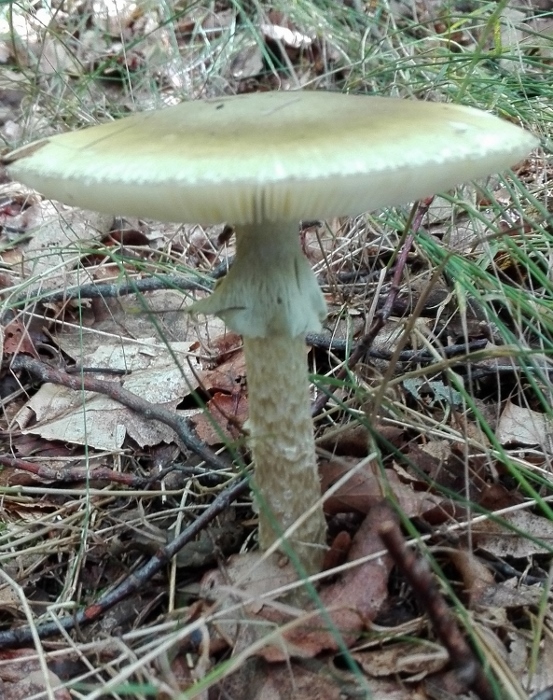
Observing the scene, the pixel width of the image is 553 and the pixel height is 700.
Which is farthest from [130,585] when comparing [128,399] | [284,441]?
[128,399]

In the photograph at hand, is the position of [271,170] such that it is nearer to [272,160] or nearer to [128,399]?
[272,160]

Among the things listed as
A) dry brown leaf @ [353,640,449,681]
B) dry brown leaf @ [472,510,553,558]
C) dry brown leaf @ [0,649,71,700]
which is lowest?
dry brown leaf @ [0,649,71,700]

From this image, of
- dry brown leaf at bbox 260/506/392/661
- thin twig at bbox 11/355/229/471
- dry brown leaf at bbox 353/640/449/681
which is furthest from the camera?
thin twig at bbox 11/355/229/471

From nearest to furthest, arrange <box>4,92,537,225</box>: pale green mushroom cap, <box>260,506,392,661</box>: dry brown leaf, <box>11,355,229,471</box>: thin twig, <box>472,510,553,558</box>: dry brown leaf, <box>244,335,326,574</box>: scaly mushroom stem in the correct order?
<box>4,92,537,225</box>: pale green mushroom cap → <box>260,506,392,661</box>: dry brown leaf → <box>244,335,326,574</box>: scaly mushroom stem → <box>472,510,553,558</box>: dry brown leaf → <box>11,355,229,471</box>: thin twig

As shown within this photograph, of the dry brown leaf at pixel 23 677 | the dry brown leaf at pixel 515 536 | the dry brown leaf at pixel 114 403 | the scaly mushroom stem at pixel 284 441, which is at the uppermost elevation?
the scaly mushroom stem at pixel 284 441

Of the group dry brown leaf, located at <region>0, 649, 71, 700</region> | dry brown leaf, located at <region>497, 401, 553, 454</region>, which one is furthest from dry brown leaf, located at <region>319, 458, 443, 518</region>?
dry brown leaf, located at <region>0, 649, 71, 700</region>

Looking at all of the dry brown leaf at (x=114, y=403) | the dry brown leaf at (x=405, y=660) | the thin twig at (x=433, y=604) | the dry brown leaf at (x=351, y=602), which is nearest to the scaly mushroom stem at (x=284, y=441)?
the dry brown leaf at (x=351, y=602)

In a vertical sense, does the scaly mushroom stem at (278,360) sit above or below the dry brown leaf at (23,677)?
above

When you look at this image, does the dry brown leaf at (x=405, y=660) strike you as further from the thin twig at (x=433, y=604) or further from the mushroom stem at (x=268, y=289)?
the mushroom stem at (x=268, y=289)

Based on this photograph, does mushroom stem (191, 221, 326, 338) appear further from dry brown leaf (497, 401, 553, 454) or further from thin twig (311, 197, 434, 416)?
dry brown leaf (497, 401, 553, 454)
